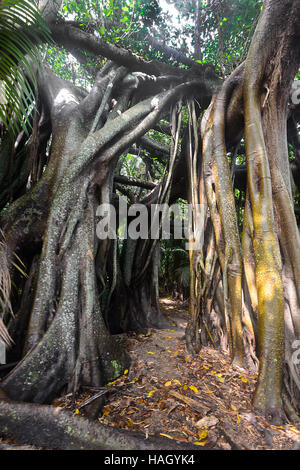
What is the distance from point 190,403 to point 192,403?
0.01 metres

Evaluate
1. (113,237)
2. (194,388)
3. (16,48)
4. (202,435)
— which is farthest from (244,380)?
(16,48)

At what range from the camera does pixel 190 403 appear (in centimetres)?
143

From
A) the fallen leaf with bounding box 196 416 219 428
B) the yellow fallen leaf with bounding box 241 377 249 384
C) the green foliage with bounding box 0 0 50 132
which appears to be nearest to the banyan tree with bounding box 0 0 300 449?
the green foliage with bounding box 0 0 50 132

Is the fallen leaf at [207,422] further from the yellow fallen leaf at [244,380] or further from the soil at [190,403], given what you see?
the yellow fallen leaf at [244,380]

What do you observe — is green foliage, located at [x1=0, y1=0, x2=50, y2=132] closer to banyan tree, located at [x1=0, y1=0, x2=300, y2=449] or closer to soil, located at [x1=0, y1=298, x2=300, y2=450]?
banyan tree, located at [x1=0, y1=0, x2=300, y2=449]

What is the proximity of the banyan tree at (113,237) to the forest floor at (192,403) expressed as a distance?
125 millimetres

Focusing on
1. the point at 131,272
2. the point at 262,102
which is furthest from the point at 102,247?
the point at 262,102

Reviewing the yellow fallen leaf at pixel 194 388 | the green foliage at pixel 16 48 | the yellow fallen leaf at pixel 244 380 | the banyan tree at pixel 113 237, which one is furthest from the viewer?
the yellow fallen leaf at pixel 244 380

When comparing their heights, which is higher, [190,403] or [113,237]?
[113,237]

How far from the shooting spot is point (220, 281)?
2363mm

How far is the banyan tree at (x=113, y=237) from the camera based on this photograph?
145 cm

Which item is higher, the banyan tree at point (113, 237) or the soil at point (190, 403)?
the banyan tree at point (113, 237)

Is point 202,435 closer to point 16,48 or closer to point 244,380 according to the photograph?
point 244,380

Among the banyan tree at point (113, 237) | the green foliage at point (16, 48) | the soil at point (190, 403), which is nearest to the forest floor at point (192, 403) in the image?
the soil at point (190, 403)
